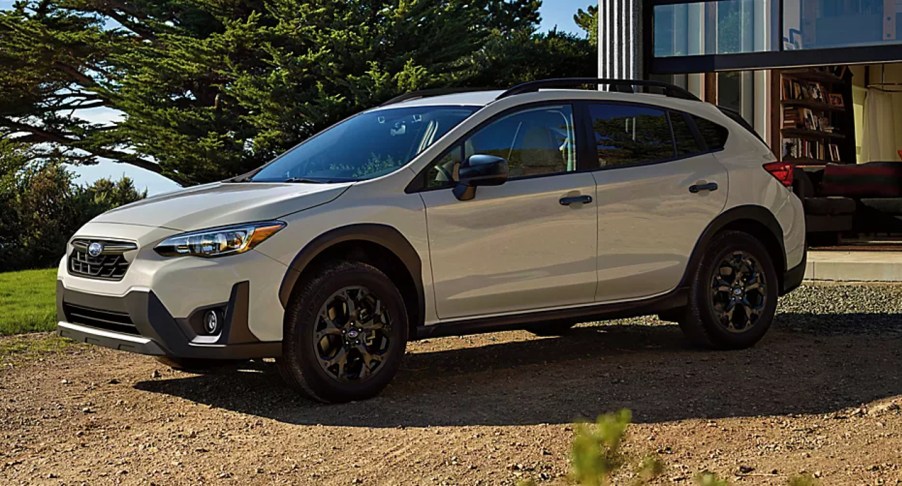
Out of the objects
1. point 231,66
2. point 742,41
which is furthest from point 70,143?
point 742,41

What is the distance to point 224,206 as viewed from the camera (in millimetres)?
6066

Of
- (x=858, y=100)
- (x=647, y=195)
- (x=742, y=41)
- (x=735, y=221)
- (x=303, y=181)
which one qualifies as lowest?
(x=735, y=221)

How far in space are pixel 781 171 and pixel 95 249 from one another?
460 cm

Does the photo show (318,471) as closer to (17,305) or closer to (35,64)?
(17,305)

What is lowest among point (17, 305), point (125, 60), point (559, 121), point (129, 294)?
point (17, 305)

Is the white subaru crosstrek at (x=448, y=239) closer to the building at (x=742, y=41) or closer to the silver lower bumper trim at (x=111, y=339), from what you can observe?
the silver lower bumper trim at (x=111, y=339)

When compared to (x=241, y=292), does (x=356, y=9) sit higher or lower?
higher

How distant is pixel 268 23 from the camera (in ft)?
103

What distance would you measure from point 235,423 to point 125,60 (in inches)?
1075

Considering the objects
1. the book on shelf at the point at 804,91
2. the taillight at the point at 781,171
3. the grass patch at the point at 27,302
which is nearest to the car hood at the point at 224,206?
the taillight at the point at 781,171

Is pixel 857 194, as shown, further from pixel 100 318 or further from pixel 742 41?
pixel 100 318

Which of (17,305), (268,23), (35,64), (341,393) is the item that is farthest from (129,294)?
(35,64)

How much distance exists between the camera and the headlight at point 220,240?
19.1 ft

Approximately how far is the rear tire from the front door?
37.1 inches
